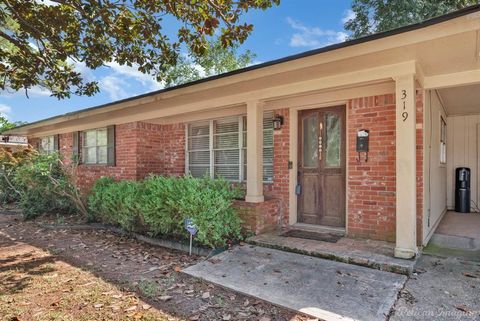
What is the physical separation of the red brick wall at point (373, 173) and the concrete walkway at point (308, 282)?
1.23m

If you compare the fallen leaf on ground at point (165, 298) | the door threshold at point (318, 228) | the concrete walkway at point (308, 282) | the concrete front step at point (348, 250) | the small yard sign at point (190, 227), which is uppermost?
the small yard sign at point (190, 227)

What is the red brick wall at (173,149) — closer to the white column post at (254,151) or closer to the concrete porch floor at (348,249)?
the white column post at (254,151)

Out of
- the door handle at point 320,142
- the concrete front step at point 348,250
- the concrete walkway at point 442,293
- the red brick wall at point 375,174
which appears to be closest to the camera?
the concrete walkway at point 442,293

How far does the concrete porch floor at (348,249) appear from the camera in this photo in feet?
12.4

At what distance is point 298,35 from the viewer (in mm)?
12477

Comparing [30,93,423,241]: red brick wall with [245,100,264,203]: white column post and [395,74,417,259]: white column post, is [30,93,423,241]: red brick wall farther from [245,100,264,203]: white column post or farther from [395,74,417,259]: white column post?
[395,74,417,259]: white column post

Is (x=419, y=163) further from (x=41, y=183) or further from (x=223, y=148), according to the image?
(x=41, y=183)

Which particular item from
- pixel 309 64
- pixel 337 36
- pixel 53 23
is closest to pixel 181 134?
pixel 53 23

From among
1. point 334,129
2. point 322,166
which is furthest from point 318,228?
point 334,129

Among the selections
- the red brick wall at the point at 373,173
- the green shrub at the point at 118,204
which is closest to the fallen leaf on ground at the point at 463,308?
the red brick wall at the point at 373,173

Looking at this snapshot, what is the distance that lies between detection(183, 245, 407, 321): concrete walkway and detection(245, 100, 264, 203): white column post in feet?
3.85

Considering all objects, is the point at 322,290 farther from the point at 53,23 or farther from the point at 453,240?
the point at 53,23

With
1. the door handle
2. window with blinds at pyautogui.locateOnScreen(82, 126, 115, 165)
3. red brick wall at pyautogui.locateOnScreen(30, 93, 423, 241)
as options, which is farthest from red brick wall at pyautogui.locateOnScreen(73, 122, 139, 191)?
the door handle

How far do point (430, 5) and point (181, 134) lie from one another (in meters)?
10.4
